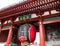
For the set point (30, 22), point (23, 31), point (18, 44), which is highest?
point (30, 22)

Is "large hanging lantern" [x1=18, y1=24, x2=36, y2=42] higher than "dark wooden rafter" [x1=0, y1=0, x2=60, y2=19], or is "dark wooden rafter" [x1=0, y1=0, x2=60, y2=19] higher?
"dark wooden rafter" [x1=0, y1=0, x2=60, y2=19]

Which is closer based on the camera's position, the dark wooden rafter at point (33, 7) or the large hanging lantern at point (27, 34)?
the dark wooden rafter at point (33, 7)

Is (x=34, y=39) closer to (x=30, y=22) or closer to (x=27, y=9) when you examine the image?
(x=30, y=22)

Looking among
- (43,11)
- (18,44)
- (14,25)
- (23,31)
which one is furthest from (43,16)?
(18,44)

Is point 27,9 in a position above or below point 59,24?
above

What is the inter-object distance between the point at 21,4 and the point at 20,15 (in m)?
0.39

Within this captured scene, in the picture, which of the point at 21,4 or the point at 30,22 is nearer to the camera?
the point at 21,4

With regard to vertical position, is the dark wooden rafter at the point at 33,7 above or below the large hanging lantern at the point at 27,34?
above

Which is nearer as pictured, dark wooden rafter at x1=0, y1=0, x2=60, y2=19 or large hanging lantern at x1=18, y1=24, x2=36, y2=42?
dark wooden rafter at x1=0, y1=0, x2=60, y2=19

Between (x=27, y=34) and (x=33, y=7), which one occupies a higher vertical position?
(x=33, y=7)

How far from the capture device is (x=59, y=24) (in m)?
2.35

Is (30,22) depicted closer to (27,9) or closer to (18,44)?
(27,9)

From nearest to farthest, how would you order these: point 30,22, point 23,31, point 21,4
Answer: point 21,4 < point 23,31 < point 30,22

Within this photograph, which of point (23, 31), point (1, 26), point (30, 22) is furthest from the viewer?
point (1, 26)
